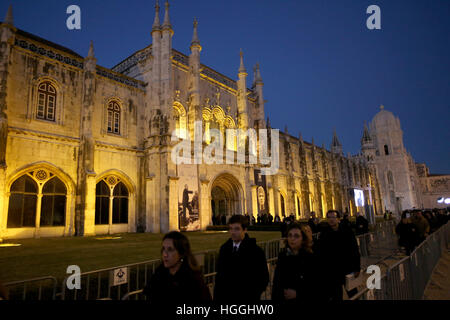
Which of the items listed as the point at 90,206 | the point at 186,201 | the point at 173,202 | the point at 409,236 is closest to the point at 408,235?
the point at 409,236

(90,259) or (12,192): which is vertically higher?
(12,192)

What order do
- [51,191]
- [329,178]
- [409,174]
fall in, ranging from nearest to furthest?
[51,191]
[329,178]
[409,174]

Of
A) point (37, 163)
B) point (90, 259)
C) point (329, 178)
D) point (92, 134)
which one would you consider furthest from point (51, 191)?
point (329, 178)

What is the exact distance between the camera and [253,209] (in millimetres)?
24500

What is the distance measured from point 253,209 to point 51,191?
15745mm

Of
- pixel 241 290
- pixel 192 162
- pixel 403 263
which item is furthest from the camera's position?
pixel 192 162

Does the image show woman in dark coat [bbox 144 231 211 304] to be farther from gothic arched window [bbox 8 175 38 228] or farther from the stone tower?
the stone tower

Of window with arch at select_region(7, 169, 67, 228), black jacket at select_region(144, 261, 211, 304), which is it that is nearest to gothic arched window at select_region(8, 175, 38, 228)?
window with arch at select_region(7, 169, 67, 228)

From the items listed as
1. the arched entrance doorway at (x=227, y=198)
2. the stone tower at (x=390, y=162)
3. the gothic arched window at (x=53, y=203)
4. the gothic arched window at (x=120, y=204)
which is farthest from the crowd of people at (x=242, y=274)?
the stone tower at (x=390, y=162)

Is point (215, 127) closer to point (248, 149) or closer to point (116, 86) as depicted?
point (248, 149)

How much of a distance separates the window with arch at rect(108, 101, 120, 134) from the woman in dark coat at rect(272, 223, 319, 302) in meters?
17.4

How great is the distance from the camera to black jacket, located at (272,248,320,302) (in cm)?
274

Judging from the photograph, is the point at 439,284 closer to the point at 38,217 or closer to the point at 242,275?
the point at 242,275

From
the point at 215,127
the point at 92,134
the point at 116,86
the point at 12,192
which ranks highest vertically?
the point at 116,86
